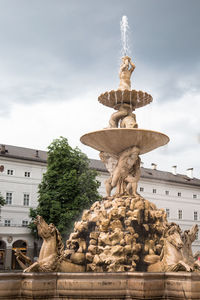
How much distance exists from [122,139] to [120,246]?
306 cm

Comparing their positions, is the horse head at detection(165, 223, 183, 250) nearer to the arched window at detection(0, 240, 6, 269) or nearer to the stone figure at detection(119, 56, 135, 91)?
the stone figure at detection(119, 56, 135, 91)

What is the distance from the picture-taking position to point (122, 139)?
1152 centimetres

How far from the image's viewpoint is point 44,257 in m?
9.48

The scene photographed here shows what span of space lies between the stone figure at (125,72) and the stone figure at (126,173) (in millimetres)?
2424

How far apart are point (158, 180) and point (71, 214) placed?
90.2ft

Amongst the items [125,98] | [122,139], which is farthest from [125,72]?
[122,139]

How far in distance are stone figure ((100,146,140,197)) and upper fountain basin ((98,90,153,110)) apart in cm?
175

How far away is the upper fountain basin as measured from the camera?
12.5 metres

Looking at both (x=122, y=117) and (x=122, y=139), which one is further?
(x=122, y=117)

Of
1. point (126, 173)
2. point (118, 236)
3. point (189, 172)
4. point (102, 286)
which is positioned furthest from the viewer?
point (189, 172)

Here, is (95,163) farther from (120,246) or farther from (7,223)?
(120,246)

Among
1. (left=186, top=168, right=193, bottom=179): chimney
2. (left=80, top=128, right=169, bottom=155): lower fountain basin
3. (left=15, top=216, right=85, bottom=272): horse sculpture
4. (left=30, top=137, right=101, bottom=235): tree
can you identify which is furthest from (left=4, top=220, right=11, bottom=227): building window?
(left=15, top=216, right=85, bottom=272): horse sculpture

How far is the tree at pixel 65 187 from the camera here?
92.5ft

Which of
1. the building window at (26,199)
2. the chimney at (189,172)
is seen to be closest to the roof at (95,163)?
the chimney at (189,172)
